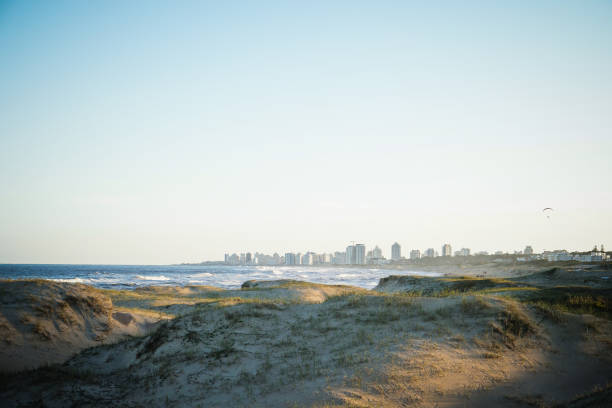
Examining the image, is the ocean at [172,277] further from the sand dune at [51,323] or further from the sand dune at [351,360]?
the sand dune at [351,360]

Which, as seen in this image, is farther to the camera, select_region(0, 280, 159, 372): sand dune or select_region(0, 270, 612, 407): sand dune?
select_region(0, 280, 159, 372): sand dune

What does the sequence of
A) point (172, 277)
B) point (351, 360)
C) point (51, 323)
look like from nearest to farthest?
point (351, 360)
point (51, 323)
point (172, 277)

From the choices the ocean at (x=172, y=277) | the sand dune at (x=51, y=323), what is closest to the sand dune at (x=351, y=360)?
the sand dune at (x=51, y=323)

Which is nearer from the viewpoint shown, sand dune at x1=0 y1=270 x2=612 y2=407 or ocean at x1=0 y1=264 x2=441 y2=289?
sand dune at x1=0 y1=270 x2=612 y2=407

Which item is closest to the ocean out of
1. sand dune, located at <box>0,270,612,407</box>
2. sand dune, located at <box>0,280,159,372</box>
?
sand dune, located at <box>0,280,159,372</box>

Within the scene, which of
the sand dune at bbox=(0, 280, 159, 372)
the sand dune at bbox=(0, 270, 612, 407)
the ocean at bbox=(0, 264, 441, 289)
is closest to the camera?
A: the sand dune at bbox=(0, 270, 612, 407)

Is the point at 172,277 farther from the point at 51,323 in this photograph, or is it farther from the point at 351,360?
the point at 351,360

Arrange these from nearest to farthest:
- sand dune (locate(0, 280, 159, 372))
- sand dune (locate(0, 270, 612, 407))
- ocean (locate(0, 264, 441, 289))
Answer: sand dune (locate(0, 270, 612, 407)), sand dune (locate(0, 280, 159, 372)), ocean (locate(0, 264, 441, 289))

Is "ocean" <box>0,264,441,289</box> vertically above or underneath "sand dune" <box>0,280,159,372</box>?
underneath

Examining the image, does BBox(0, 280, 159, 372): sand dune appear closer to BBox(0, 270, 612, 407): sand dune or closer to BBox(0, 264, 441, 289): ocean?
BBox(0, 270, 612, 407): sand dune

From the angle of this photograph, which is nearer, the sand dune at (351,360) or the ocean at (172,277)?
the sand dune at (351,360)

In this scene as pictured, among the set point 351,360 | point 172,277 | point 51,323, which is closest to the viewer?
point 351,360

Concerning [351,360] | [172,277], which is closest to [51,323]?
[351,360]

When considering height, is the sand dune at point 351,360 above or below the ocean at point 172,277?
above
